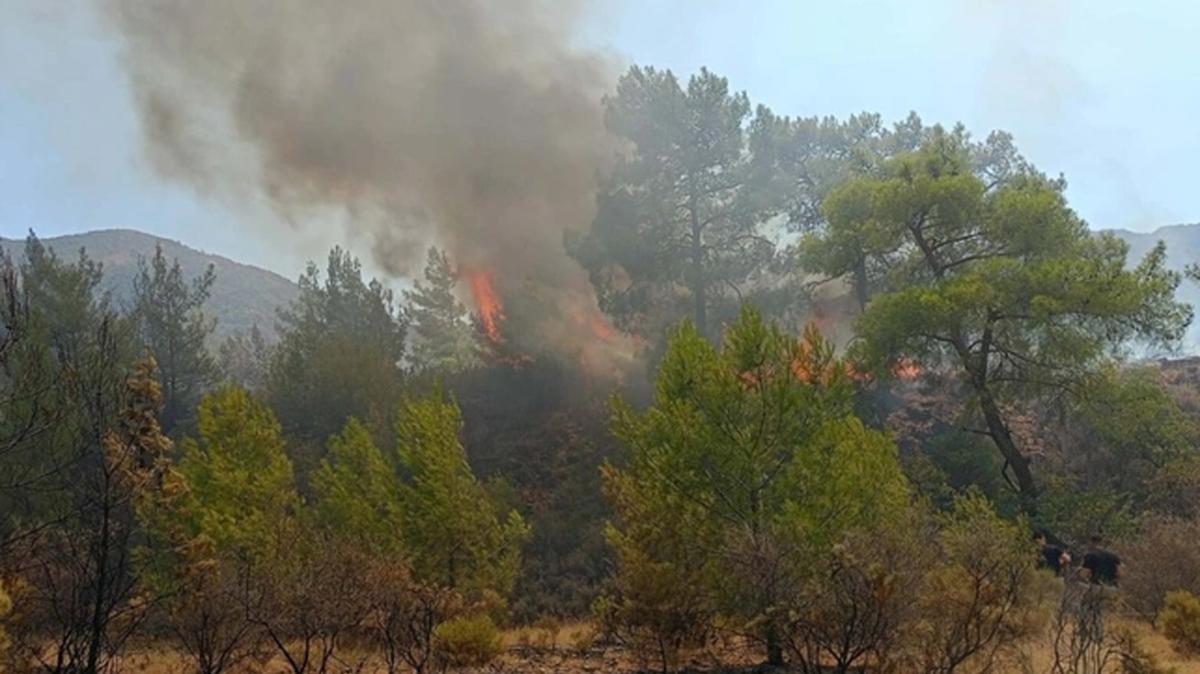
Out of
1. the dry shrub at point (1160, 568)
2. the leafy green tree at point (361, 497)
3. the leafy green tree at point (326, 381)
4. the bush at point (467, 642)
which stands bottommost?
the bush at point (467, 642)

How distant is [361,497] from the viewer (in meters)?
22.8

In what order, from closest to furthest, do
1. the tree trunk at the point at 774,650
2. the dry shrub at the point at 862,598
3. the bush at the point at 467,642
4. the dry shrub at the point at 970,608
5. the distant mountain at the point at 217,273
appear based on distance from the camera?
the dry shrub at the point at 862,598 < the dry shrub at the point at 970,608 < the tree trunk at the point at 774,650 < the bush at the point at 467,642 < the distant mountain at the point at 217,273

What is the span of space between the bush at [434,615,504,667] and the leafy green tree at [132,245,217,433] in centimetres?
3136

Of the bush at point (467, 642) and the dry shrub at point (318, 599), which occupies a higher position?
the dry shrub at point (318, 599)

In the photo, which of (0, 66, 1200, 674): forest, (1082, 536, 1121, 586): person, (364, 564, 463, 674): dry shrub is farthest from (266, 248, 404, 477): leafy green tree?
(1082, 536, 1121, 586): person

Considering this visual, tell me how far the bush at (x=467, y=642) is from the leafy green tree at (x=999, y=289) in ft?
49.2

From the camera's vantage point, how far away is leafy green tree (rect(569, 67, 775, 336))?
118 feet

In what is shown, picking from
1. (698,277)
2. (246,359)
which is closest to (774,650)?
(698,277)

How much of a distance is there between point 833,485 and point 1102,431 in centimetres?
1527

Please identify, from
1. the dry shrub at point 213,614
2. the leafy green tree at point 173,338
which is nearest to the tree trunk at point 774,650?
the dry shrub at point 213,614

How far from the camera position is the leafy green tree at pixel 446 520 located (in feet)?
66.6

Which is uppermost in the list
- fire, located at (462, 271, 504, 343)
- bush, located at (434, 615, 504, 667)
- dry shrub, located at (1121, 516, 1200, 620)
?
fire, located at (462, 271, 504, 343)

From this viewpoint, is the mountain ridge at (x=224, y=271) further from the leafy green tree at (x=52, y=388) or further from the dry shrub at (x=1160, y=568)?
the dry shrub at (x=1160, y=568)

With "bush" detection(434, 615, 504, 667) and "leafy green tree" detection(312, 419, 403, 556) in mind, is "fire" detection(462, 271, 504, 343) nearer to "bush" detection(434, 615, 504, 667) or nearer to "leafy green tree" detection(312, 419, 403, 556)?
"leafy green tree" detection(312, 419, 403, 556)
